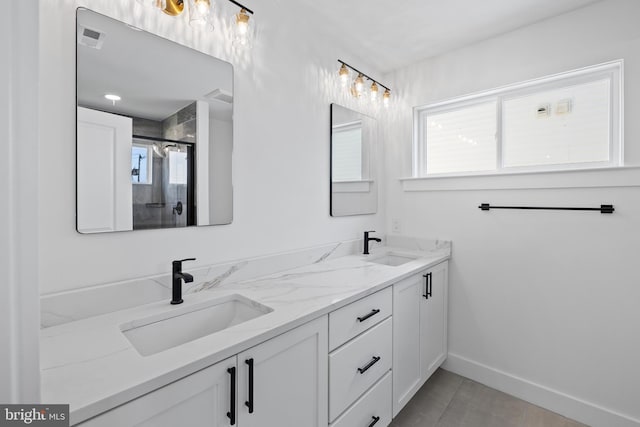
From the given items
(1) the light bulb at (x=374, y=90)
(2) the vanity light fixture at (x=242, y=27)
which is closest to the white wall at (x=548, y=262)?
(1) the light bulb at (x=374, y=90)

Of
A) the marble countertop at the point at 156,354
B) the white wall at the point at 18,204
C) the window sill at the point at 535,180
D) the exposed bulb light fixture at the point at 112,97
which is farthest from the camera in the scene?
the window sill at the point at 535,180

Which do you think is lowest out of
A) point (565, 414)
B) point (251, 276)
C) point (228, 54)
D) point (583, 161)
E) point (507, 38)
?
point (565, 414)

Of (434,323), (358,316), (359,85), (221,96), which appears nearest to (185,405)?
(358,316)

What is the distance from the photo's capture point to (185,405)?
83 cm

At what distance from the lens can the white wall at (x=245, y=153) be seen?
1069mm

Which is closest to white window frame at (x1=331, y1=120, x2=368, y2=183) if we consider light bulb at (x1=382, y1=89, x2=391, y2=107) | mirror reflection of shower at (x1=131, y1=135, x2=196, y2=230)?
light bulb at (x1=382, y1=89, x2=391, y2=107)

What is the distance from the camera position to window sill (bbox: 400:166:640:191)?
173 cm

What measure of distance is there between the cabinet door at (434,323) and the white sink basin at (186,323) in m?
1.24

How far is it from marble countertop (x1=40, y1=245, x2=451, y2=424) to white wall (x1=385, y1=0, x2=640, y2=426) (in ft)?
3.34

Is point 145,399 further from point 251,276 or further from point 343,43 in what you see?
point 343,43

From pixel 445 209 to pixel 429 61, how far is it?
124 centimetres

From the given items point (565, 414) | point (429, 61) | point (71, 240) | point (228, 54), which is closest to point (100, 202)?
point (71, 240)

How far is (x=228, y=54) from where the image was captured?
1550 millimetres

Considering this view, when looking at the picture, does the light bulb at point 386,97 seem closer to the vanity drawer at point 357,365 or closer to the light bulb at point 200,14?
the light bulb at point 200,14
